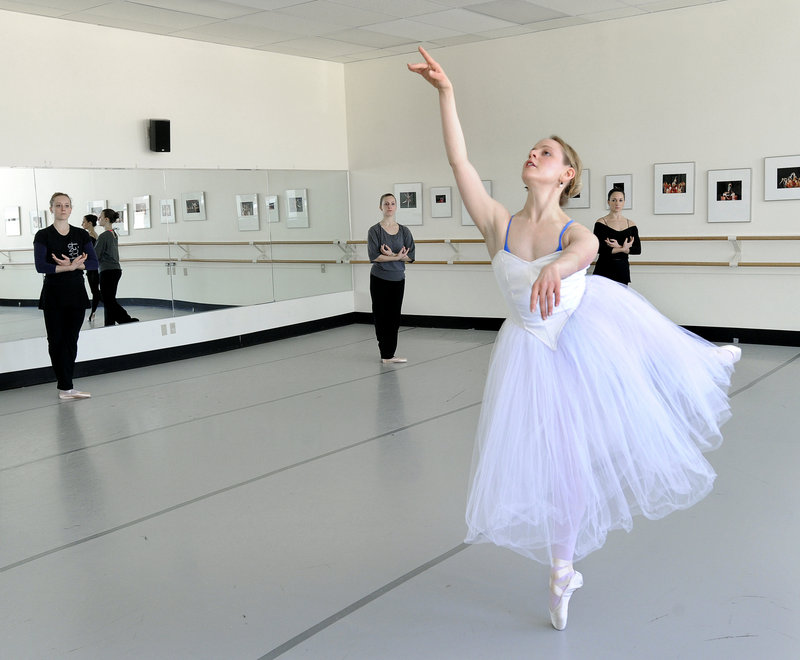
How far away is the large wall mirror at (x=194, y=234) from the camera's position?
7.48 m

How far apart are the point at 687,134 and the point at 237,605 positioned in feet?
23.3

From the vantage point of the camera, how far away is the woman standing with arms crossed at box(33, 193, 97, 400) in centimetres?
693

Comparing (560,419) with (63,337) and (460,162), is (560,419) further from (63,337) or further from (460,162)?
(63,337)

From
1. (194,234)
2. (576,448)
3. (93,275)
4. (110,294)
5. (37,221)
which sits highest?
(37,221)

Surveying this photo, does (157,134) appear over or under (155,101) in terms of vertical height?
under

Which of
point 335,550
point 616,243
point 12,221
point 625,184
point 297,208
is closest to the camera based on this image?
point 335,550

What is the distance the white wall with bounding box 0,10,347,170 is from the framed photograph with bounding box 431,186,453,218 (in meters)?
1.49

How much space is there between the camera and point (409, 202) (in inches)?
422

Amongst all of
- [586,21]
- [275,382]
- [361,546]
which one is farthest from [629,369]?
[586,21]

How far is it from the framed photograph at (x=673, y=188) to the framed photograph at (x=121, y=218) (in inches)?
214

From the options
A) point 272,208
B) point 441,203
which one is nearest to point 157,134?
point 272,208

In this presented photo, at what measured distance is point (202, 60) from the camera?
9211 millimetres

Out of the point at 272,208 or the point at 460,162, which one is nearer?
the point at 460,162

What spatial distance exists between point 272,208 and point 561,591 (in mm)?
7790
